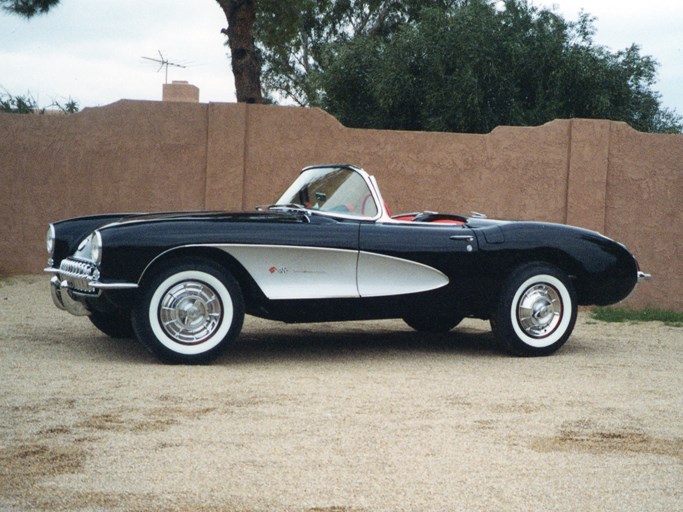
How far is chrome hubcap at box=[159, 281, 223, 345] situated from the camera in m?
6.48

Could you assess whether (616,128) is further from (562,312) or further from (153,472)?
(153,472)

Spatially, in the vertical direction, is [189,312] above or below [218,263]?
below

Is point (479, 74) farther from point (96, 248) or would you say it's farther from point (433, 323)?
point (96, 248)

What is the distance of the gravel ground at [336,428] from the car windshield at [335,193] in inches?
41.5

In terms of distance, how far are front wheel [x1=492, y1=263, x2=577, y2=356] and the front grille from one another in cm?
284

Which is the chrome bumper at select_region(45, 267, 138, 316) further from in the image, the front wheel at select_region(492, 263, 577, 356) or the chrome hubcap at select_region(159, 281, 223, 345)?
the front wheel at select_region(492, 263, 577, 356)

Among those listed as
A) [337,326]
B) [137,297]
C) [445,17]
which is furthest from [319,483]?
[445,17]

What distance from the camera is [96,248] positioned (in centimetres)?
644

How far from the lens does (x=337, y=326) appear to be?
9.14 meters

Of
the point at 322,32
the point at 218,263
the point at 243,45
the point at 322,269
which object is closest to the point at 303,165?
the point at 322,269

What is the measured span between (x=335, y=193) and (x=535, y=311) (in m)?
1.67

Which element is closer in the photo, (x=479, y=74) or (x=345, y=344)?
(x=345, y=344)

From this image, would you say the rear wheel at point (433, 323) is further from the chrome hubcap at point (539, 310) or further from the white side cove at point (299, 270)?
the white side cove at point (299, 270)

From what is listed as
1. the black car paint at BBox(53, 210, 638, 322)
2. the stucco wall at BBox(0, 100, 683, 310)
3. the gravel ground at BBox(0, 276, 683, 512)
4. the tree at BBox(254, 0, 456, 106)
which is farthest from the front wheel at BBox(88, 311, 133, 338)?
the tree at BBox(254, 0, 456, 106)
